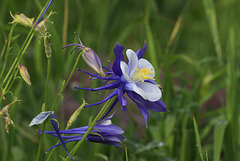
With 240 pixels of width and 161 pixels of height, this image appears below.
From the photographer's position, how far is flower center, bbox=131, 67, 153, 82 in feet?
2.51

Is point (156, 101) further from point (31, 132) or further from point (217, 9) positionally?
point (217, 9)

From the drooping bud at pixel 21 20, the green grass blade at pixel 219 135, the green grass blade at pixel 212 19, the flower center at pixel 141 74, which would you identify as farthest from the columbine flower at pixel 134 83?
the green grass blade at pixel 212 19

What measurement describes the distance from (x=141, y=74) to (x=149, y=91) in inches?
2.3

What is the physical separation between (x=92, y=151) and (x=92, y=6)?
192 centimetres

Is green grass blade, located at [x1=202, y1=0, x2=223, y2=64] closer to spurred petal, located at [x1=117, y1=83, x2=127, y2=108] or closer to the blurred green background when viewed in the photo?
Answer: the blurred green background

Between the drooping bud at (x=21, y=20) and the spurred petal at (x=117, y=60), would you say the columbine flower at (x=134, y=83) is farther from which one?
the drooping bud at (x=21, y=20)

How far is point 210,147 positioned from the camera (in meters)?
1.70

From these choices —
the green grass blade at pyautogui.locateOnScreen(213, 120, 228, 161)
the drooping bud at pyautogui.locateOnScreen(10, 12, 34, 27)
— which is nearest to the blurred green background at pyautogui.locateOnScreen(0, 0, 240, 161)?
the green grass blade at pyautogui.locateOnScreen(213, 120, 228, 161)

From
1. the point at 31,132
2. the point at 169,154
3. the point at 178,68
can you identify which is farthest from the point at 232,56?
the point at 178,68

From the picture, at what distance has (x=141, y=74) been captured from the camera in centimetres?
78

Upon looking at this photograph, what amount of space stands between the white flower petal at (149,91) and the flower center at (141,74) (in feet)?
0.04

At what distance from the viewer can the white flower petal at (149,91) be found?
70cm

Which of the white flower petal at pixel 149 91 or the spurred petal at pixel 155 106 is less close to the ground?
the white flower petal at pixel 149 91

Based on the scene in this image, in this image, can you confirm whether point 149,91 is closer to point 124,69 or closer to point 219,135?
point 124,69
